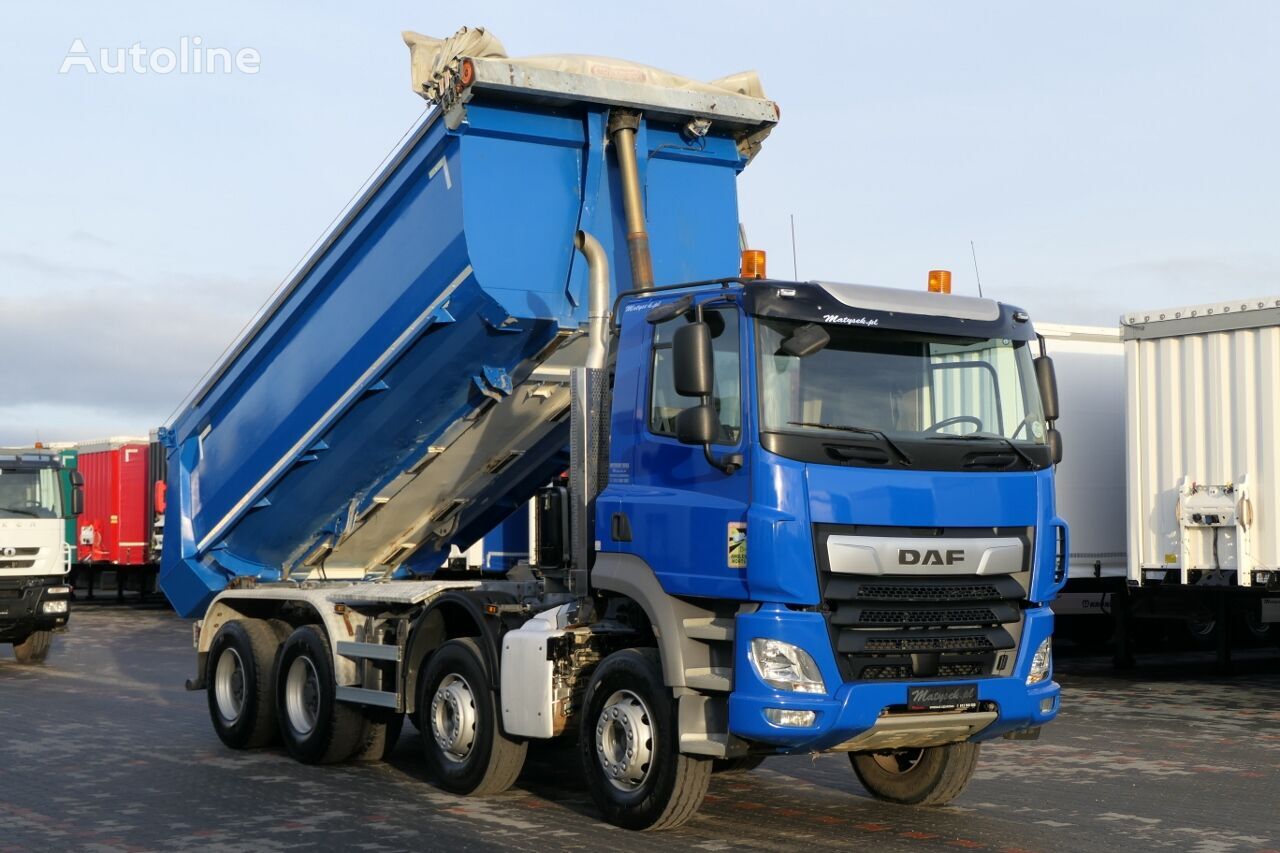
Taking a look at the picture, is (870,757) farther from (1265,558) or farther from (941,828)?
(1265,558)

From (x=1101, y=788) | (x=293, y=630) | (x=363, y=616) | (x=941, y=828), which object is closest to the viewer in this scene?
(x=941, y=828)

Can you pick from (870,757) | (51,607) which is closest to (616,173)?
(870,757)

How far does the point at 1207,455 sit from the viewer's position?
48.8 feet

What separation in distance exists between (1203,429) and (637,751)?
8775mm

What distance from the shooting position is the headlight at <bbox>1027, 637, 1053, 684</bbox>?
837cm

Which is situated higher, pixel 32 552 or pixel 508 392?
pixel 508 392

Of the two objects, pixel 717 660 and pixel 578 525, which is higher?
pixel 578 525

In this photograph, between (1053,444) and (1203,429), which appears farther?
(1203,429)

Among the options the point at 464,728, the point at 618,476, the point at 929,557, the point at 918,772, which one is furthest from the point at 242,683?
the point at 929,557

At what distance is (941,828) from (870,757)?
41.3 inches

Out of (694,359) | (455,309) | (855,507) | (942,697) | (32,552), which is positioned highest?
(455,309)

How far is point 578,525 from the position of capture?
8.95 m

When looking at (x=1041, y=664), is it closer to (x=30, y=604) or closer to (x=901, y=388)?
(x=901, y=388)

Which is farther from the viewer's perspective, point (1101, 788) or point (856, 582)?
point (1101, 788)
